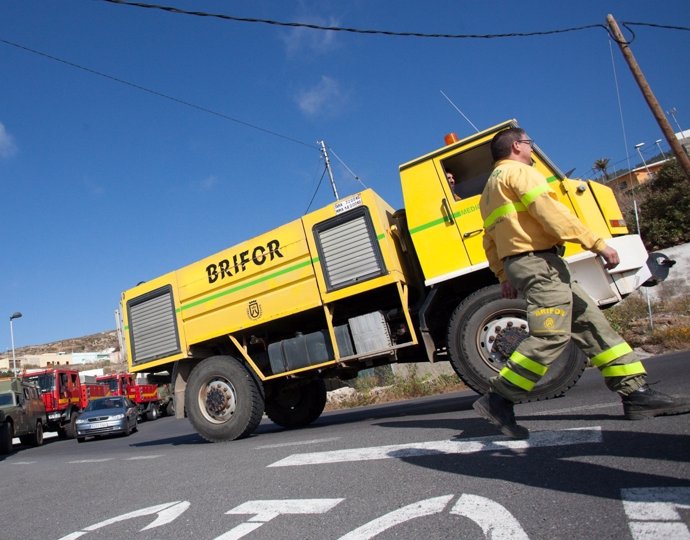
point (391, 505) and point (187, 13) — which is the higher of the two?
point (187, 13)

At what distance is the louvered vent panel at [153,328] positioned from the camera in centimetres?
755

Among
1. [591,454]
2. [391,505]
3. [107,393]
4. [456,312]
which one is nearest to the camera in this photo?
[391,505]

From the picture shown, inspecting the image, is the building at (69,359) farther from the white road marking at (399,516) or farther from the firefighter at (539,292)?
the white road marking at (399,516)

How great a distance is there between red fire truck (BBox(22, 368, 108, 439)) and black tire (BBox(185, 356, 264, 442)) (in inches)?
526

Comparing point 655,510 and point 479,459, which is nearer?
point 655,510

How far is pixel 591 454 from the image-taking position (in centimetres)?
299

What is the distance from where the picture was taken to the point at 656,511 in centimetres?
211

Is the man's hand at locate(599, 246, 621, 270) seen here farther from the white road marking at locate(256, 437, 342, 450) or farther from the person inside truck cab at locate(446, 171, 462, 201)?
the white road marking at locate(256, 437, 342, 450)

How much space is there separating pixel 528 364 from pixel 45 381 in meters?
19.2

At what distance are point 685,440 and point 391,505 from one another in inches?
64.0

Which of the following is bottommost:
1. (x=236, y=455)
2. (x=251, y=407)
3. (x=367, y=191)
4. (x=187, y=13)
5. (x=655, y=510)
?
(x=655, y=510)

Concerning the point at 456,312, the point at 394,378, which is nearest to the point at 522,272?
the point at 456,312

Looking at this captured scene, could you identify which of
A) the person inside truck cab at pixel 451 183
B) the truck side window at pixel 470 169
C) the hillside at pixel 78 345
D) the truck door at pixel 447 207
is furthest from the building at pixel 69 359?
the person inside truck cab at pixel 451 183

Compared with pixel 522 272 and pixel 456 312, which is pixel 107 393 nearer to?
pixel 456 312
